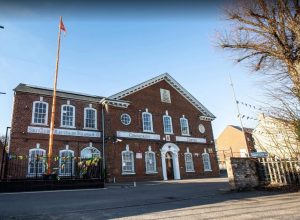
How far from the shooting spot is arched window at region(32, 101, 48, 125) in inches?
719

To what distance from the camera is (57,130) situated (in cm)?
1875

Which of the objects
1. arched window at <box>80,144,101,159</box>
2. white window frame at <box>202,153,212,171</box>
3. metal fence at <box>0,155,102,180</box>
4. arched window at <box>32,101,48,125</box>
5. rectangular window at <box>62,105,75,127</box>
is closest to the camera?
metal fence at <box>0,155,102,180</box>

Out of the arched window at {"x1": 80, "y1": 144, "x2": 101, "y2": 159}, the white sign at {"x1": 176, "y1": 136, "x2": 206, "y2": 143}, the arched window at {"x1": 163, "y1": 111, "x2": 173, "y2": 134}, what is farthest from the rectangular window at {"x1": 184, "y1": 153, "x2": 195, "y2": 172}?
the arched window at {"x1": 80, "y1": 144, "x2": 101, "y2": 159}

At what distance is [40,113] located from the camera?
1858 centimetres

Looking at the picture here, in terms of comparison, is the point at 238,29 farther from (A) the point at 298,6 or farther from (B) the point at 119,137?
(B) the point at 119,137

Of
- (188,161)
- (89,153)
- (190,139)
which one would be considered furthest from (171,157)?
(89,153)

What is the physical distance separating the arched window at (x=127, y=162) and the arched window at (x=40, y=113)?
7073 mm

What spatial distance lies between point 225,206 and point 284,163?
5.90m

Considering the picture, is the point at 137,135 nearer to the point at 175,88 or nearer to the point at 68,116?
the point at 68,116

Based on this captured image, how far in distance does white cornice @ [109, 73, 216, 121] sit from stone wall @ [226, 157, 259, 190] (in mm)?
12935

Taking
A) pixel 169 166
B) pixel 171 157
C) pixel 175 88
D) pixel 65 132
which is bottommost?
pixel 169 166

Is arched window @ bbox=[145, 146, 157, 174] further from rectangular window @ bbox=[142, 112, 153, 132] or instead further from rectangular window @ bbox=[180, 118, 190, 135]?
rectangular window @ bbox=[180, 118, 190, 135]

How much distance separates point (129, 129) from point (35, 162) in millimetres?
8279

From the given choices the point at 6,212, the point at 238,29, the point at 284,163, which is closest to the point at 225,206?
the point at 284,163
